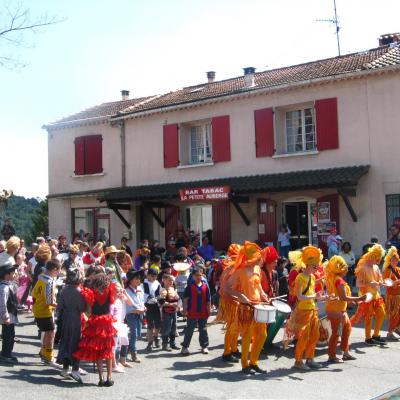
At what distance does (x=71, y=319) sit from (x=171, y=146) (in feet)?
48.3

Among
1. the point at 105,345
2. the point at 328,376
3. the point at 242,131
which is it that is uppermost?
the point at 242,131

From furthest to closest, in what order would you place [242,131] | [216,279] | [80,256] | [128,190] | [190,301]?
[128,190]
[242,131]
[216,279]
[80,256]
[190,301]

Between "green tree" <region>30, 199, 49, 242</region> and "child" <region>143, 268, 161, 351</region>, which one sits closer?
"child" <region>143, 268, 161, 351</region>

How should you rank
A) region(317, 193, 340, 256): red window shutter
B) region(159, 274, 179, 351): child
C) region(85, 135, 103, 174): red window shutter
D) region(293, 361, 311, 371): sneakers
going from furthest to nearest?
region(85, 135, 103, 174): red window shutter, region(317, 193, 340, 256): red window shutter, region(159, 274, 179, 351): child, region(293, 361, 311, 371): sneakers

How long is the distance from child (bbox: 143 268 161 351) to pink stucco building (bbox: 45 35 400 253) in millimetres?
8215

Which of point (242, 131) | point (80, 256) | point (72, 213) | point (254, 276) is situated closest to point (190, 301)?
point (254, 276)

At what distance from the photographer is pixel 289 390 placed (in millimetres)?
7434

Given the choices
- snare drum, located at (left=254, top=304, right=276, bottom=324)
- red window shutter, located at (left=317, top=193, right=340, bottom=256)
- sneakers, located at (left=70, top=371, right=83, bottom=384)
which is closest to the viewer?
sneakers, located at (left=70, top=371, right=83, bottom=384)

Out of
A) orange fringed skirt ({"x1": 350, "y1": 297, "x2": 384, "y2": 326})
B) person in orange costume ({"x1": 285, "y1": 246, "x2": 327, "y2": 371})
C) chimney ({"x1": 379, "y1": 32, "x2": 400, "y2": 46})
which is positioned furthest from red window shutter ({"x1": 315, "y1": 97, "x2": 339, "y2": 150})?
person in orange costume ({"x1": 285, "y1": 246, "x2": 327, "y2": 371})

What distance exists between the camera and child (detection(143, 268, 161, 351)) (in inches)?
390

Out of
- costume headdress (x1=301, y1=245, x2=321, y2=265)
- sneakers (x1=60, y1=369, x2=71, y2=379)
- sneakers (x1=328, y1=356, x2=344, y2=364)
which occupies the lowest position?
sneakers (x1=328, y1=356, x2=344, y2=364)

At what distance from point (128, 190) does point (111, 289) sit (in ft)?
48.8

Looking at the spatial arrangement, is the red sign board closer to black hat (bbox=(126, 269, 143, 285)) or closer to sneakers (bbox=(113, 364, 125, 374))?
black hat (bbox=(126, 269, 143, 285))

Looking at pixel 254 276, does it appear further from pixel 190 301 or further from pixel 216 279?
pixel 216 279
